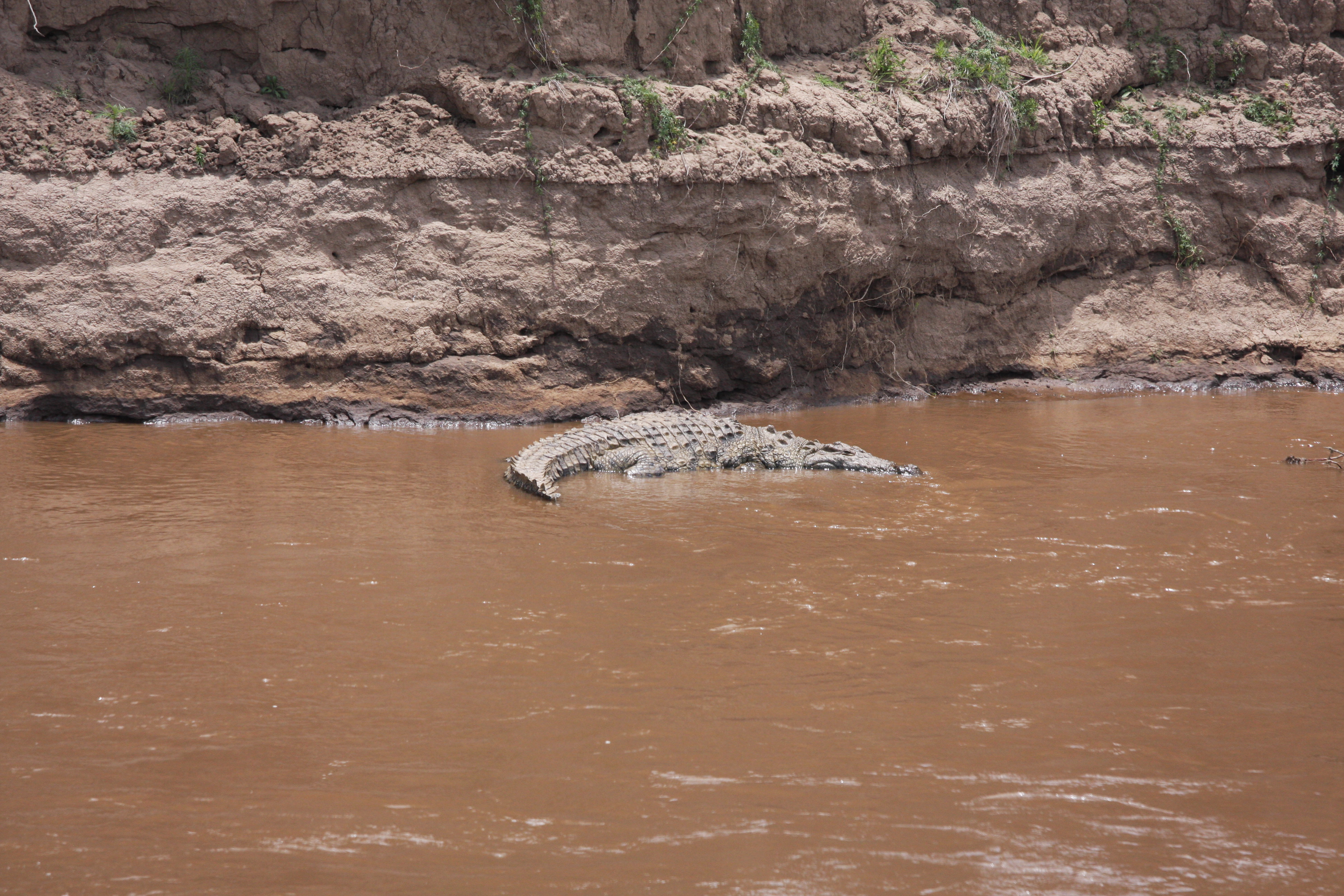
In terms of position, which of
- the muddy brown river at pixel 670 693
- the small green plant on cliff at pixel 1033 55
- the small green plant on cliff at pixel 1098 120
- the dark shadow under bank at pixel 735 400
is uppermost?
the small green plant on cliff at pixel 1033 55

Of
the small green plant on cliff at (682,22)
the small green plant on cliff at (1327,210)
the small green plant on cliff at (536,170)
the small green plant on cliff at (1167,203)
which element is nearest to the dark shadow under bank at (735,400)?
the small green plant on cliff at (1327,210)

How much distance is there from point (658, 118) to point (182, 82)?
14.3 feet

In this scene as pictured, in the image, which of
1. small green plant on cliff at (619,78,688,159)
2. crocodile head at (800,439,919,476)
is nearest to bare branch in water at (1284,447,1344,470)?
crocodile head at (800,439,919,476)

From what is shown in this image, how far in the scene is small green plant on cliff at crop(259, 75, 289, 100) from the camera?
9.31 metres

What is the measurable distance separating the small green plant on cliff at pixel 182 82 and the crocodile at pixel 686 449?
199 inches

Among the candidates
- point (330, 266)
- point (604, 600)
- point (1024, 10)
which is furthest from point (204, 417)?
point (1024, 10)

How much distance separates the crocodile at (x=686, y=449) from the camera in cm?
686

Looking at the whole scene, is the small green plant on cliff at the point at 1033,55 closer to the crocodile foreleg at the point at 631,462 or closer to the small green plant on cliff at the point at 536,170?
the small green plant on cliff at the point at 536,170

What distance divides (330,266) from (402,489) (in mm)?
3698

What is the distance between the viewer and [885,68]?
10625 millimetres

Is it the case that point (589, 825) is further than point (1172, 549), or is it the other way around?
point (1172, 549)

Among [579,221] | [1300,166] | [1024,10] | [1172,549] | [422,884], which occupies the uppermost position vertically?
[1024,10]

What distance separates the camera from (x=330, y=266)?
8.92 m

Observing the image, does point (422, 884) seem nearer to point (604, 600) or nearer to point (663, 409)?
point (604, 600)
